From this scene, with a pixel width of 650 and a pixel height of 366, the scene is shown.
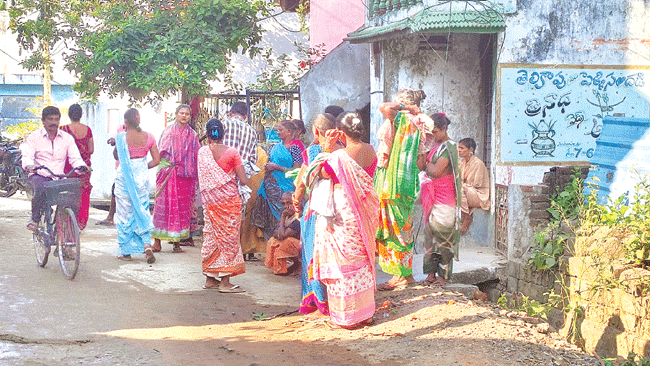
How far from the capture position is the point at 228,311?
23.7 ft

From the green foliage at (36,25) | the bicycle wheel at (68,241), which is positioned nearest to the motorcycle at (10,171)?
the green foliage at (36,25)

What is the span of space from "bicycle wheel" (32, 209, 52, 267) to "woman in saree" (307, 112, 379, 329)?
343cm

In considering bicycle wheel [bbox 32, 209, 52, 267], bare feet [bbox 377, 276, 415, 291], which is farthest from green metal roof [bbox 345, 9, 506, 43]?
bicycle wheel [bbox 32, 209, 52, 267]

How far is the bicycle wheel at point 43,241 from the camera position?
8289 millimetres

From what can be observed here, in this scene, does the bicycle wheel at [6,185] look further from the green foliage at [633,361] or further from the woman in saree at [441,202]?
the green foliage at [633,361]

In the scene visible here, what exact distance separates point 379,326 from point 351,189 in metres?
1.20

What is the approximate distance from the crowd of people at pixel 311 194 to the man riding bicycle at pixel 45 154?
1 cm

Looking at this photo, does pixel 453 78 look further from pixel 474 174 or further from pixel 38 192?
pixel 38 192

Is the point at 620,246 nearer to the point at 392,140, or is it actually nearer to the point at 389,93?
the point at 392,140

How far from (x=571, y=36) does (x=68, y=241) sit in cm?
734

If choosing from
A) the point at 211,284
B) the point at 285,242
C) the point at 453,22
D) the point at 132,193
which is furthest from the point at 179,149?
the point at 453,22

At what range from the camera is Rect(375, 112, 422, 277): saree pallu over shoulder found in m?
7.20

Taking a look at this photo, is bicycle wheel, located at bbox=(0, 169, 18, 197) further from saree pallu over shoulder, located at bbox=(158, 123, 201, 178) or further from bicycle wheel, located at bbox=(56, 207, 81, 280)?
bicycle wheel, located at bbox=(56, 207, 81, 280)

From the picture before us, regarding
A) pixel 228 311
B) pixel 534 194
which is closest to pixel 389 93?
pixel 534 194
